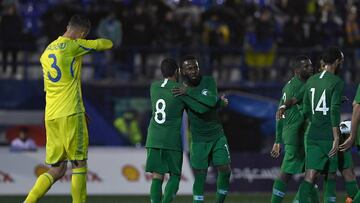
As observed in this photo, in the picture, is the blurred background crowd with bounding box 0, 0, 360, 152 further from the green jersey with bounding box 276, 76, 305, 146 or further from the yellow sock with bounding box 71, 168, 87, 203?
the yellow sock with bounding box 71, 168, 87, 203

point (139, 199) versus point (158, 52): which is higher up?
point (158, 52)

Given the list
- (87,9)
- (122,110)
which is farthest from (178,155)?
(87,9)

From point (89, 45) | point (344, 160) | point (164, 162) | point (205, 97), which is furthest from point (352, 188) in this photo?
point (89, 45)

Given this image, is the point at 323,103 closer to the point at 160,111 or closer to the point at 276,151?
the point at 276,151

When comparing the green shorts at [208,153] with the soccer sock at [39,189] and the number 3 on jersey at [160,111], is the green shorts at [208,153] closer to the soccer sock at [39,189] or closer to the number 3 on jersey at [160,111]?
→ the number 3 on jersey at [160,111]

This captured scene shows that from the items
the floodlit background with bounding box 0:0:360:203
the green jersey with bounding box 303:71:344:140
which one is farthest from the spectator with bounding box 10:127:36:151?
the green jersey with bounding box 303:71:344:140

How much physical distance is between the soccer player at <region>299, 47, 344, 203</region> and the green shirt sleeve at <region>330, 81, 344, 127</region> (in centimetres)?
1

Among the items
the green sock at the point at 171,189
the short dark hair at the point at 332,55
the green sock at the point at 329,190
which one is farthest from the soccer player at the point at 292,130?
the green sock at the point at 171,189

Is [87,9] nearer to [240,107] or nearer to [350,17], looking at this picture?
[240,107]

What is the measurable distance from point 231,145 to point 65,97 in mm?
11843

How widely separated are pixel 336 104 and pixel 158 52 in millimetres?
12856

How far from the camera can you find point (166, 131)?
14.2 meters

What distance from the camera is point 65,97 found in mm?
13594

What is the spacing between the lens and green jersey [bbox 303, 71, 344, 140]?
13.2 m
